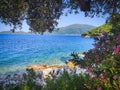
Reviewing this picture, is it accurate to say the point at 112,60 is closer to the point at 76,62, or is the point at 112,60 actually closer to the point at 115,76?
the point at 115,76

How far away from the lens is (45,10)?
32.3 feet

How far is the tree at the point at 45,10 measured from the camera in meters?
9.44

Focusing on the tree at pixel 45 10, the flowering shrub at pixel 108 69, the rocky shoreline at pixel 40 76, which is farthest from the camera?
the rocky shoreline at pixel 40 76

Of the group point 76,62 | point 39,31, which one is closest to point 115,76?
point 76,62

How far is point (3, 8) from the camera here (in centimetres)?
862

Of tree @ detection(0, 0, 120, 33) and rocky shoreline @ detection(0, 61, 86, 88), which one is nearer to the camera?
tree @ detection(0, 0, 120, 33)

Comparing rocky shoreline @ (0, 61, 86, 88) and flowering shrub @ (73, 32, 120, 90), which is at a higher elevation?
flowering shrub @ (73, 32, 120, 90)

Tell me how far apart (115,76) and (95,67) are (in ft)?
2.88

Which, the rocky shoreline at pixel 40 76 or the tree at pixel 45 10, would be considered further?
the rocky shoreline at pixel 40 76

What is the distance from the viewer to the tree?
9444mm

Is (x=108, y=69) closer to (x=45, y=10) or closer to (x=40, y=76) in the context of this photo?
(x=45, y=10)

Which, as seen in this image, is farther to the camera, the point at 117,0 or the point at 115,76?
the point at 117,0

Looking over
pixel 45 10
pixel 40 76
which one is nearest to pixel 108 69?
pixel 45 10

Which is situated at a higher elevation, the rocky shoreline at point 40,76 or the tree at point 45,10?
the tree at point 45,10
